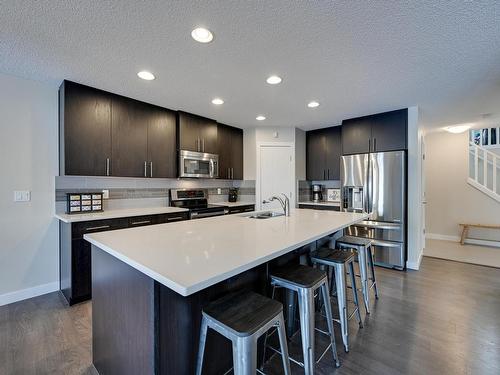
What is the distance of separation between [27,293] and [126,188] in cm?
155

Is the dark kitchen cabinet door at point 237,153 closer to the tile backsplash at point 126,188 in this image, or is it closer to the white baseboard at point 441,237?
the tile backsplash at point 126,188

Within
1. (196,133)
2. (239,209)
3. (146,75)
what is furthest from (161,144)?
(239,209)

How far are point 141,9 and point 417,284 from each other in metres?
3.94

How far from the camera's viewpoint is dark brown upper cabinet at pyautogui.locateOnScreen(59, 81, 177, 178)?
105 inches

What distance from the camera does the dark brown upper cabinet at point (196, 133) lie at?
3.70 m

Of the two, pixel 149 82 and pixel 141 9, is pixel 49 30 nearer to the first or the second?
pixel 141 9

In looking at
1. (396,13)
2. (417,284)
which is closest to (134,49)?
(396,13)

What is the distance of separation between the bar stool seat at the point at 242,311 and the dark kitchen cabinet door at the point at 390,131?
11.1ft

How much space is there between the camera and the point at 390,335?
199 cm

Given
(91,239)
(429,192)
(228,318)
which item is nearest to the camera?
(228,318)

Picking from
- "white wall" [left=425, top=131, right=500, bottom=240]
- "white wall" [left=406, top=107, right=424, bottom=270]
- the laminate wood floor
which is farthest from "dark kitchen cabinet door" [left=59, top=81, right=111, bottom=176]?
"white wall" [left=425, top=131, right=500, bottom=240]

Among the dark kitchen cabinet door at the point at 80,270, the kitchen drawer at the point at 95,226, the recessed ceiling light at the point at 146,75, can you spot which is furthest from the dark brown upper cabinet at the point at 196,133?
the dark kitchen cabinet door at the point at 80,270

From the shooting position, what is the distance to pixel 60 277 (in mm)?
2797

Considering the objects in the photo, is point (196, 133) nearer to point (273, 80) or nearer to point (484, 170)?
point (273, 80)
